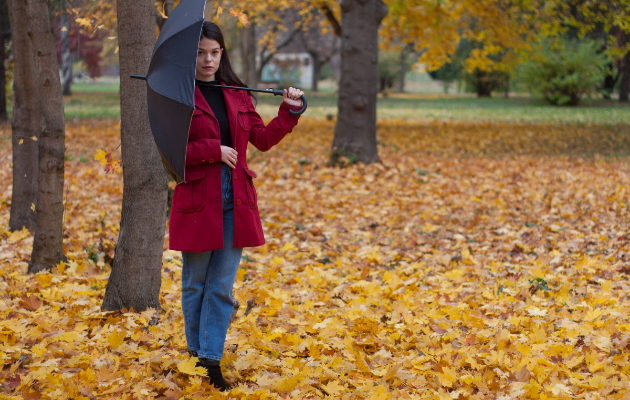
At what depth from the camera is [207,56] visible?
2854 millimetres

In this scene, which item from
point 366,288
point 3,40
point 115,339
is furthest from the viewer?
point 3,40

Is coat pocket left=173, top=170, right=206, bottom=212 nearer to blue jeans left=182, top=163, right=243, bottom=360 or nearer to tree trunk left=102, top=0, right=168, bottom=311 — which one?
blue jeans left=182, top=163, right=243, bottom=360

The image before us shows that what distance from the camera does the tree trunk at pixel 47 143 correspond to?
427cm

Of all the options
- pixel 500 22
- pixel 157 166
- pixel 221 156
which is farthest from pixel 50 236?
pixel 500 22

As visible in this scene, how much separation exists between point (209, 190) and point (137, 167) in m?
0.99

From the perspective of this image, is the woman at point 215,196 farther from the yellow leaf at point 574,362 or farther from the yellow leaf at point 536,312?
the yellow leaf at point 536,312

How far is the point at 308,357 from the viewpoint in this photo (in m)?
3.54

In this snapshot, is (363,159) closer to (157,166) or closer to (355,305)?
(355,305)

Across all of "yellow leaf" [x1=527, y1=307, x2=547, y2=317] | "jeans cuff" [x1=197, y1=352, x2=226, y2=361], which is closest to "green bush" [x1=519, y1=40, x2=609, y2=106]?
"yellow leaf" [x1=527, y1=307, x2=547, y2=317]

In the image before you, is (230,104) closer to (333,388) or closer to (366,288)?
(333,388)

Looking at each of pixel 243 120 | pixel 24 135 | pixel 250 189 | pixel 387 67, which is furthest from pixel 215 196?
pixel 387 67

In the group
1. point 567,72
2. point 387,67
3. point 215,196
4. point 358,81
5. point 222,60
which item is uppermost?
point 387,67

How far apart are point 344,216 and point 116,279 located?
3841 millimetres

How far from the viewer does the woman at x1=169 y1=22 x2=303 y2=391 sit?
9.28 feet
